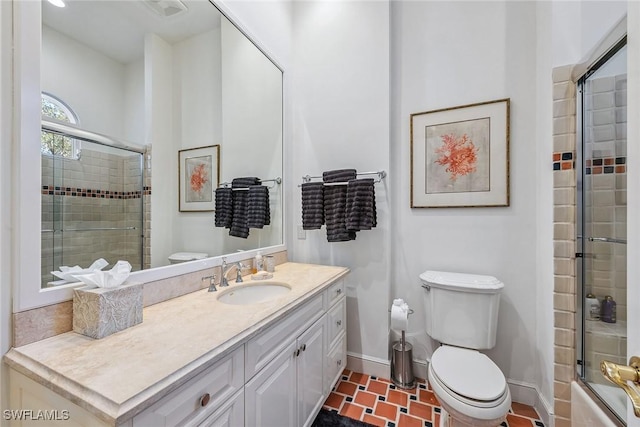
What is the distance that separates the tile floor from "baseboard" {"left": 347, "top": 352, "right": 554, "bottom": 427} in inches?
1.5

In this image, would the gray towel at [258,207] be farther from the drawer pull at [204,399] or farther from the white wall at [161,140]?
the drawer pull at [204,399]

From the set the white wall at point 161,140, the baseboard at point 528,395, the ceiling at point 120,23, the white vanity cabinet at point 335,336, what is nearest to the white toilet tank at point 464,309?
the baseboard at point 528,395

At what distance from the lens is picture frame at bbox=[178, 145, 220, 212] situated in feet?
4.47

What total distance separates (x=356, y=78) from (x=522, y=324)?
205cm

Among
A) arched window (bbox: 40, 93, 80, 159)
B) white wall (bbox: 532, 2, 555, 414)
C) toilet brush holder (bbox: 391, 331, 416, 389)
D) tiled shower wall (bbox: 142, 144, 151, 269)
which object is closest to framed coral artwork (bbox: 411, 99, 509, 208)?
white wall (bbox: 532, 2, 555, 414)

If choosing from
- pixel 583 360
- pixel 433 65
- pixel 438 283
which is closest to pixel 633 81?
pixel 438 283

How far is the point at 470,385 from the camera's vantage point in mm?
1217

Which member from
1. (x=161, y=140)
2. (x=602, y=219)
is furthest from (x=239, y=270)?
(x=602, y=219)

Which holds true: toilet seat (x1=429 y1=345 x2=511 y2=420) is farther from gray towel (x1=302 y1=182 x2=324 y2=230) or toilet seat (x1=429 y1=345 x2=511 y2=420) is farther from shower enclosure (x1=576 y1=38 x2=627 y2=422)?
gray towel (x1=302 y1=182 x2=324 y2=230)

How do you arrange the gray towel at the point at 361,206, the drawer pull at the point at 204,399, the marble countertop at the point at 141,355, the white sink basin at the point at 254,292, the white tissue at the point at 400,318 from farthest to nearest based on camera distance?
the gray towel at the point at 361,206
the white tissue at the point at 400,318
the white sink basin at the point at 254,292
the drawer pull at the point at 204,399
the marble countertop at the point at 141,355

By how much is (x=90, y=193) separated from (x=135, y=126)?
1.16 feet

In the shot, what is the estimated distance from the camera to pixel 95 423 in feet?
1.90

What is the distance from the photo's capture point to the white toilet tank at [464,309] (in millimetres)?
1533

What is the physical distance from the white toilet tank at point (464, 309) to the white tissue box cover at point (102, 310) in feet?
5.14
